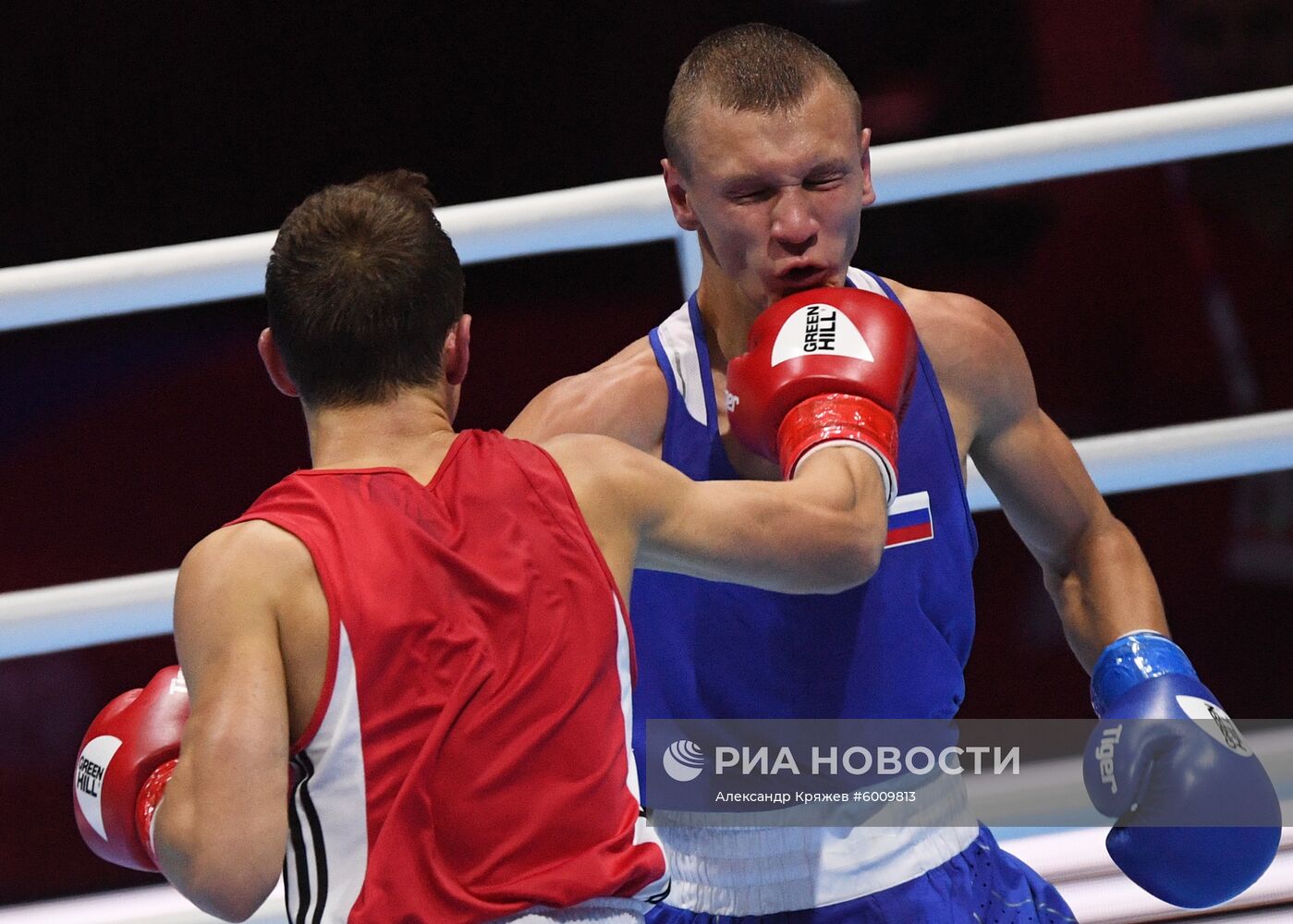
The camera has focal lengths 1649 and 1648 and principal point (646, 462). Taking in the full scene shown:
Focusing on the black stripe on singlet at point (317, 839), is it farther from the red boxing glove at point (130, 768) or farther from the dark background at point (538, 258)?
the dark background at point (538, 258)

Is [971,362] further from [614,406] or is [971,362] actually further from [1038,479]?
[614,406]

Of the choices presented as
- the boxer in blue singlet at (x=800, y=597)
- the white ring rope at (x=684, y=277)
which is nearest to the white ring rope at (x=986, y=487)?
the white ring rope at (x=684, y=277)

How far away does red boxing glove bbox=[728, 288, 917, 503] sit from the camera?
1.75m

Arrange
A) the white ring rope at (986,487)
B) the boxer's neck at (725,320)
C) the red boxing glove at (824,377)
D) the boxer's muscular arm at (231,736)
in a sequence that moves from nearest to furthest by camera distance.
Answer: the boxer's muscular arm at (231,736) < the red boxing glove at (824,377) < the boxer's neck at (725,320) < the white ring rope at (986,487)

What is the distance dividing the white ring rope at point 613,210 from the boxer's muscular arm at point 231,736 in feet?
3.11

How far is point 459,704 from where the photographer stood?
1.43m

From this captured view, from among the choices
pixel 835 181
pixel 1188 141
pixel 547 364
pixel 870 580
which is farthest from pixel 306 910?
pixel 547 364

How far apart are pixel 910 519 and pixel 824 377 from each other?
243 millimetres

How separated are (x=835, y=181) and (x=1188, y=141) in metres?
0.80

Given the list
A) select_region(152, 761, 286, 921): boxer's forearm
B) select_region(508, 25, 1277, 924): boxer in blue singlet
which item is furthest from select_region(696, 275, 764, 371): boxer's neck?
select_region(152, 761, 286, 921): boxer's forearm

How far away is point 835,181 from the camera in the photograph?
1.90 meters

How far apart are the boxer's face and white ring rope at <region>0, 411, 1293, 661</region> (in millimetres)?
524

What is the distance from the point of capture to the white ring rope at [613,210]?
226cm

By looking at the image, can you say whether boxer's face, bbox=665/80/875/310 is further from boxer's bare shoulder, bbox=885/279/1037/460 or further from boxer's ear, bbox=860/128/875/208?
boxer's bare shoulder, bbox=885/279/1037/460
